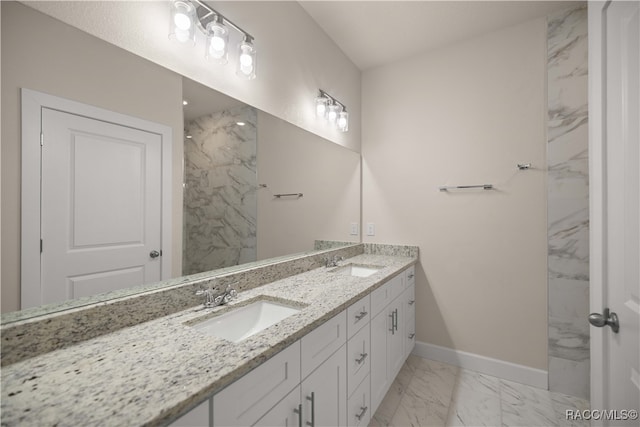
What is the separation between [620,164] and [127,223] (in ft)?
5.68

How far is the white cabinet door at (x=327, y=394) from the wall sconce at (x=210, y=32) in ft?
4.64

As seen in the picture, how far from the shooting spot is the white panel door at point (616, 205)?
3.03ft

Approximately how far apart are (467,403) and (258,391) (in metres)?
1.69

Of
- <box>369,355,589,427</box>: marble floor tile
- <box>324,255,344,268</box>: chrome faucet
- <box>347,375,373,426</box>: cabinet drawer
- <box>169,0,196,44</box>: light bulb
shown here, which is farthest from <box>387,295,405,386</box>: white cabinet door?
<box>169,0,196,44</box>: light bulb

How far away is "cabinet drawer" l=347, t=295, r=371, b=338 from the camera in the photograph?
1.30 m

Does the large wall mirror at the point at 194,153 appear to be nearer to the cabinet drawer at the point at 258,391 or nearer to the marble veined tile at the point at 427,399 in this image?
the cabinet drawer at the point at 258,391

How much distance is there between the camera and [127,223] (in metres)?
0.98

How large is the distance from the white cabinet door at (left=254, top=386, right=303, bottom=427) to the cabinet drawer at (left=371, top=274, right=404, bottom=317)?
0.72 m

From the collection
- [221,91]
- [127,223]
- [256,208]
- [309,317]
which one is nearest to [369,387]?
[309,317]

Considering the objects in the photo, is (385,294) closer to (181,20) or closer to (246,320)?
(246,320)

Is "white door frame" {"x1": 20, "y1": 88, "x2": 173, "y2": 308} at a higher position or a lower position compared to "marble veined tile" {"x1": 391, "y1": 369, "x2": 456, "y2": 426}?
higher

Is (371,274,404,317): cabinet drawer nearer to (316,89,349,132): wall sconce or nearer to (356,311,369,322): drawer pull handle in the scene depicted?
(356,311,369,322): drawer pull handle

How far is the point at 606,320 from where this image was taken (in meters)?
1.03

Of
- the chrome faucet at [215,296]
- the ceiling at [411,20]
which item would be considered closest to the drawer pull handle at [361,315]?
the chrome faucet at [215,296]
